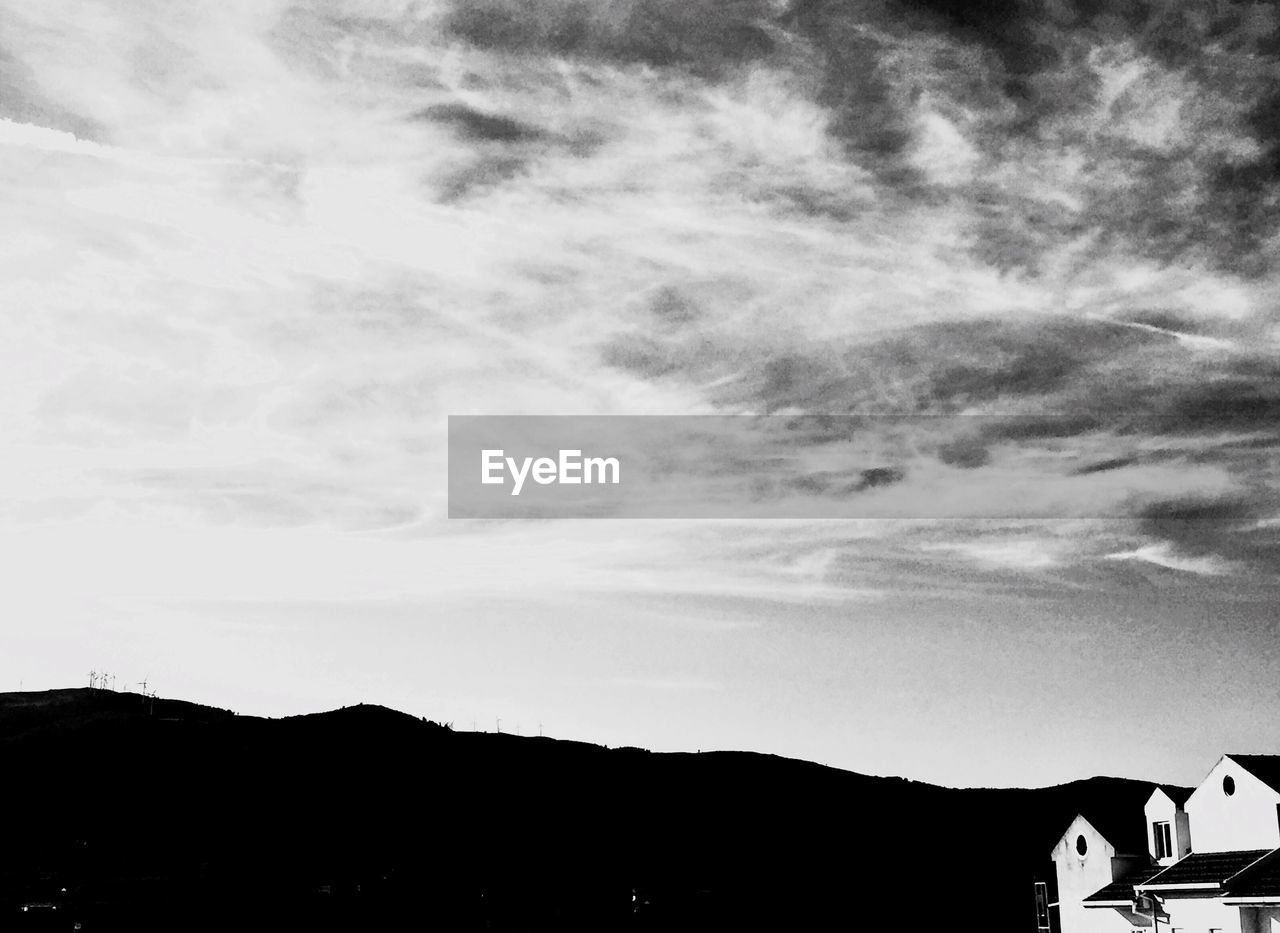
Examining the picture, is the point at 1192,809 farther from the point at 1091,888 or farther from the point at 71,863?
the point at 71,863

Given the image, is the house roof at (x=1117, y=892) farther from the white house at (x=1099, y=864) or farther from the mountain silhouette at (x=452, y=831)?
the mountain silhouette at (x=452, y=831)

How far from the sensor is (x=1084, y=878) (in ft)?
176

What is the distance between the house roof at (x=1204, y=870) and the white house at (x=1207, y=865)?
0.04 metres

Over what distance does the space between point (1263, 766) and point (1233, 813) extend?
2031mm

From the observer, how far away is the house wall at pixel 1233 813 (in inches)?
1735

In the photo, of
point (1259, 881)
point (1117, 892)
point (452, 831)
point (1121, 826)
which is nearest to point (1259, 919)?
point (1259, 881)

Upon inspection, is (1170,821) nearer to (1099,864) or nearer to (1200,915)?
(1099,864)

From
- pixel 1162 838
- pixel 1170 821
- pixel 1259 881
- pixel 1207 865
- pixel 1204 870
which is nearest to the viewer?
pixel 1259 881

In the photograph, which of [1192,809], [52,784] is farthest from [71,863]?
[1192,809]

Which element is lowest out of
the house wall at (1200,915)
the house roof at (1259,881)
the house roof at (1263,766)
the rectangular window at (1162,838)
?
the house wall at (1200,915)

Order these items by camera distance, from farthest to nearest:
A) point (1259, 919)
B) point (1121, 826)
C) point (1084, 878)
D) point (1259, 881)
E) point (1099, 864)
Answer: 1. point (1084, 878)
2. point (1121, 826)
3. point (1099, 864)
4. point (1259, 919)
5. point (1259, 881)

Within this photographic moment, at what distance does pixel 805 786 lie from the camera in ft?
562

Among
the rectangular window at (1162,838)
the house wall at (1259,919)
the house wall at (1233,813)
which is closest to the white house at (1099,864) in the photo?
the rectangular window at (1162,838)

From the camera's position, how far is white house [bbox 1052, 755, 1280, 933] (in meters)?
42.1
